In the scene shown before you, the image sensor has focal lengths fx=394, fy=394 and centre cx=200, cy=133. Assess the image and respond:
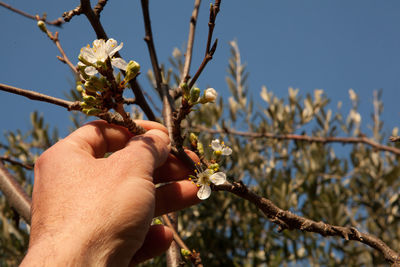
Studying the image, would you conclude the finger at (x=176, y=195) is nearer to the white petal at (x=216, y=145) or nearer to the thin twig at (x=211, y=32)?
the white petal at (x=216, y=145)

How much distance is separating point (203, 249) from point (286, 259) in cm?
74

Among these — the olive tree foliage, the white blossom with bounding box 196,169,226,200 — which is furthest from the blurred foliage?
the white blossom with bounding box 196,169,226,200

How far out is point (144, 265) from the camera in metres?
3.47

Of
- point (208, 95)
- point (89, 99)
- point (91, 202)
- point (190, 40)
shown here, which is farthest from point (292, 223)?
point (190, 40)

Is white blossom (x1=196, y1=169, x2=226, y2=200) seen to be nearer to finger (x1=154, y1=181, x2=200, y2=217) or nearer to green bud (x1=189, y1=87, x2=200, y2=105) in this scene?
finger (x1=154, y1=181, x2=200, y2=217)

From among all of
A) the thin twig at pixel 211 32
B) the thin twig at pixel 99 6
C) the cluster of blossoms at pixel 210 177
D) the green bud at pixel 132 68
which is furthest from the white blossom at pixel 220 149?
the thin twig at pixel 99 6

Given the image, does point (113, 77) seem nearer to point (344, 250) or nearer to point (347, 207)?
point (344, 250)

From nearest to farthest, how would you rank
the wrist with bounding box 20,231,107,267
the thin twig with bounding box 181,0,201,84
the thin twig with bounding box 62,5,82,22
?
the wrist with bounding box 20,231,107,267
the thin twig with bounding box 62,5,82,22
the thin twig with bounding box 181,0,201,84

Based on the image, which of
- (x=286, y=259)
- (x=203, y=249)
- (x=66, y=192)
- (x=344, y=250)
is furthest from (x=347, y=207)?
(x=66, y=192)

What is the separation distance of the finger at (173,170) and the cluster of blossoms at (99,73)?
40cm

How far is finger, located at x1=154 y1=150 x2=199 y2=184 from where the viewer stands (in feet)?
5.47

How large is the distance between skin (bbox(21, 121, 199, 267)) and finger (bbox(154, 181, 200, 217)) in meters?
0.21

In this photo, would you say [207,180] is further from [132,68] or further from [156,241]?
[132,68]

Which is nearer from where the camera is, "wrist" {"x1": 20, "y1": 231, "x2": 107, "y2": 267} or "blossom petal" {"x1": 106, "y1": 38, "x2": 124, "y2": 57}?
"wrist" {"x1": 20, "y1": 231, "x2": 107, "y2": 267}
